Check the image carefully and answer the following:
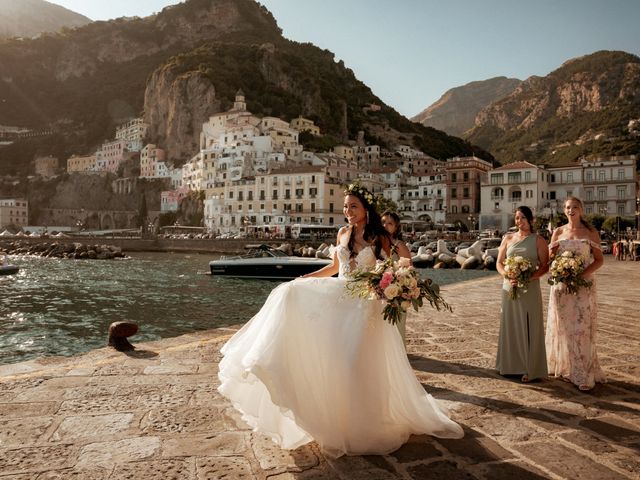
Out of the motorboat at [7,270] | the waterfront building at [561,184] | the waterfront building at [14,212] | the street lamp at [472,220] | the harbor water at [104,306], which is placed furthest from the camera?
the waterfront building at [14,212]

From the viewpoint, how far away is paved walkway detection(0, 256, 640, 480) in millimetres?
3086

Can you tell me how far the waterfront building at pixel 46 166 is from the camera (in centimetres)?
13588

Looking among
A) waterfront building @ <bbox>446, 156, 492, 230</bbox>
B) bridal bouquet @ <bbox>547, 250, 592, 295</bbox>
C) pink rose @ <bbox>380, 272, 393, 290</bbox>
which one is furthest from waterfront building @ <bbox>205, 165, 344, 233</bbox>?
pink rose @ <bbox>380, 272, 393, 290</bbox>

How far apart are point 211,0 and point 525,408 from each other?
19705 cm

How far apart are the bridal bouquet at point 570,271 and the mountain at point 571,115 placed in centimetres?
9492

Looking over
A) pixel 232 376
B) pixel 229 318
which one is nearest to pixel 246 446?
pixel 232 376

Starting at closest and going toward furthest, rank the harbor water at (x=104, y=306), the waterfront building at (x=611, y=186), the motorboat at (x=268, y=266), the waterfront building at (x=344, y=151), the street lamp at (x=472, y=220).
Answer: the harbor water at (x=104, y=306) < the motorboat at (x=268, y=266) < the waterfront building at (x=611, y=186) < the street lamp at (x=472, y=220) < the waterfront building at (x=344, y=151)

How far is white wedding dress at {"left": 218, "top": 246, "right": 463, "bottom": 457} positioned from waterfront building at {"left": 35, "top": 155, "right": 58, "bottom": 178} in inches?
6052

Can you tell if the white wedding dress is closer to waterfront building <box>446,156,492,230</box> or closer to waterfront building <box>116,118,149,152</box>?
waterfront building <box>446,156,492,230</box>

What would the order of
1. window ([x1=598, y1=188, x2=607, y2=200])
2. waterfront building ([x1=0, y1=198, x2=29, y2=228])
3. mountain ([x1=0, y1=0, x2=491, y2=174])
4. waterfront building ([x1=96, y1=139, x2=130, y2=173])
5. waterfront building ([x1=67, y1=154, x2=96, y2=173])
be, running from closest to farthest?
window ([x1=598, y1=188, x2=607, y2=200])
waterfront building ([x1=0, y1=198, x2=29, y2=228])
mountain ([x1=0, y1=0, x2=491, y2=174])
waterfront building ([x1=96, y1=139, x2=130, y2=173])
waterfront building ([x1=67, y1=154, x2=96, y2=173])

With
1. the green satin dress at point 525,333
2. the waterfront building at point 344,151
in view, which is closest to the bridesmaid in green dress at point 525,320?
the green satin dress at point 525,333

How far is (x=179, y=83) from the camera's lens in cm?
11112

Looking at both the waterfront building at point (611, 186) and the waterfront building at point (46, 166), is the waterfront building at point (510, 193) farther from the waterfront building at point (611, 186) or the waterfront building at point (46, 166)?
the waterfront building at point (46, 166)

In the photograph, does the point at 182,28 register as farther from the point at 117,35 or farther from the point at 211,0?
the point at 117,35
